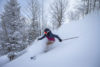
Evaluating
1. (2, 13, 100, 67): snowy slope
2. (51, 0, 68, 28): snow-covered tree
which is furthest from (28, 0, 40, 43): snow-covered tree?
(2, 13, 100, 67): snowy slope

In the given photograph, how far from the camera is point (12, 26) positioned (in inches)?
287

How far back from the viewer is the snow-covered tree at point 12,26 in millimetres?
7113

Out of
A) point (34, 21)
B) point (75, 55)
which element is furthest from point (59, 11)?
point (75, 55)

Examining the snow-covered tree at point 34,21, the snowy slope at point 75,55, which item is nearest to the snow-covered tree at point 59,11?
the snow-covered tree at point 34,21

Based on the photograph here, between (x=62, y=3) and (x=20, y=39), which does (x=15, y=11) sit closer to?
(x=20, y=39)

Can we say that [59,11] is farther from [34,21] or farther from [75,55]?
[75,55]

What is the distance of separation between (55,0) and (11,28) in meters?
10.7

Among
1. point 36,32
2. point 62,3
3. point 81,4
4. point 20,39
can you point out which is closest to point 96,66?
point 20,39

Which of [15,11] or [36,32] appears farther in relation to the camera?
[36,32]

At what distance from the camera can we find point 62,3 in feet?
39.3

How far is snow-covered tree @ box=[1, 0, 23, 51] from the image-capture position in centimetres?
711

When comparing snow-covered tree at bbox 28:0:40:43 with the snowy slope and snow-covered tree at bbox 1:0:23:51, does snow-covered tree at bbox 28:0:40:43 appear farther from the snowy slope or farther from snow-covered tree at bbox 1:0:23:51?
the snowy slope

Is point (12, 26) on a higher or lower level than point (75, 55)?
higher

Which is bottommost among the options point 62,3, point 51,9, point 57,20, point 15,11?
point 57,20
